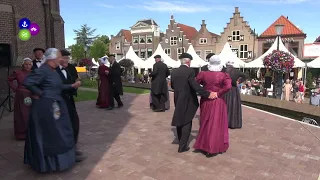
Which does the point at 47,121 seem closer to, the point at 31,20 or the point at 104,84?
the point at 104,84

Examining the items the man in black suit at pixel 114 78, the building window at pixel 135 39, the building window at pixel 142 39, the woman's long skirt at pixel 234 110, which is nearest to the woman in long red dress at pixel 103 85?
the man in black suit at pixel 114 78

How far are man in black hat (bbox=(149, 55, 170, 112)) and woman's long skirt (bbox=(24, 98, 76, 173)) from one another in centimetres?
489

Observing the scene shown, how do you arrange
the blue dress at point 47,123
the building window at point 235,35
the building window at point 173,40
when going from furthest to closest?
the building window at point 173,40 < the building window at point 235,35 < the blue dress at point 47,123

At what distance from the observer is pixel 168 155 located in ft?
14.7

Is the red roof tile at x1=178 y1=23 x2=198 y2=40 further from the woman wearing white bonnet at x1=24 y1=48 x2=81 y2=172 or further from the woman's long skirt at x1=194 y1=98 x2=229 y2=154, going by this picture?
the woman wearing white bonnet at x1=24 y1=48 x2=81 y2=172

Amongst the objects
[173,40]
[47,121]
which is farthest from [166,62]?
[47,121]

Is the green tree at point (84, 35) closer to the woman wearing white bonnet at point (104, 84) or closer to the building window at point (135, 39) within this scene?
the building window at point (135, 39)

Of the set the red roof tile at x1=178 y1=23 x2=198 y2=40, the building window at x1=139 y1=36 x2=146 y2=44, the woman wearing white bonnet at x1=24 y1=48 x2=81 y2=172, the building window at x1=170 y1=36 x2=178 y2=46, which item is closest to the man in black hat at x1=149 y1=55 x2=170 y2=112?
the woman wearing white bonnet at x1=24 y1=48 x2=81 y2=172

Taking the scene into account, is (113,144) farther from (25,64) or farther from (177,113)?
(25,64)

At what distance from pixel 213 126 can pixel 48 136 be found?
2573 mm

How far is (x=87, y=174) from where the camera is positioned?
3693 millimetres

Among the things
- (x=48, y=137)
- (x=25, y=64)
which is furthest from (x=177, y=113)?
(x=25, y=64)

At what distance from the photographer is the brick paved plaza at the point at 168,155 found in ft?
12.1

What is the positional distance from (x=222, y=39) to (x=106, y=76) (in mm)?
30425
